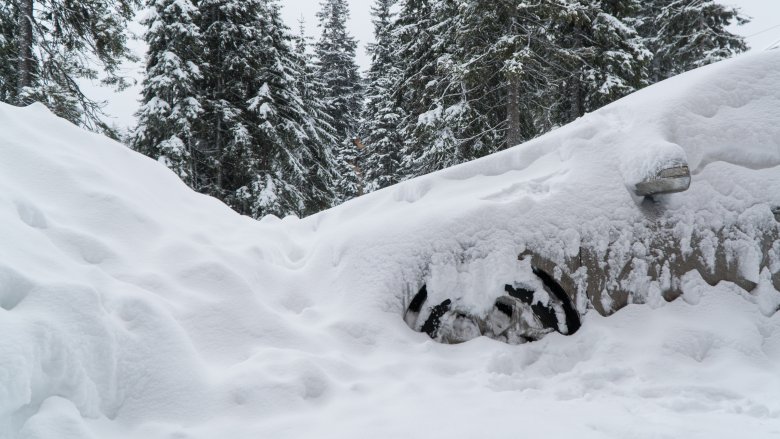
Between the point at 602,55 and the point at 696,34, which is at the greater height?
the point at 696,34

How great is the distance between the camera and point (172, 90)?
37.9 ft

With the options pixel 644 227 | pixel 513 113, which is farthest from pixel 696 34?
pixel 644 227

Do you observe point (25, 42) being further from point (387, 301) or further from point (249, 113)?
point (387, 301)

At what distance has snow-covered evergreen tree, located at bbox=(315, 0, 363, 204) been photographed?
957 inches

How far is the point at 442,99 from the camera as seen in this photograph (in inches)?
471

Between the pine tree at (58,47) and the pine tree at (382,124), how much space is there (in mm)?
11532

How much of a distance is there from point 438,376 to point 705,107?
3487 mm

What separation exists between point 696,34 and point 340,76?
664 inches

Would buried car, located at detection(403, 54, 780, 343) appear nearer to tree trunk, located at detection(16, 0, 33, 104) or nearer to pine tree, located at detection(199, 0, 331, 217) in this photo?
tree trunk, located at detection(16, 0, 33, 104)

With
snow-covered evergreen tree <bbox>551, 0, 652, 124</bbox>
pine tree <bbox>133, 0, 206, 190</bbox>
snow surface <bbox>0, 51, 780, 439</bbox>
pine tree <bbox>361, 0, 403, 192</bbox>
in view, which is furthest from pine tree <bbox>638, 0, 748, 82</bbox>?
pine tree <bbox>133, 0, 206, 190</bbox>

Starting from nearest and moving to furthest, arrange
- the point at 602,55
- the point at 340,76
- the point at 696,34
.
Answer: the point at 602,55
the point at 696,34
the point at 340,76

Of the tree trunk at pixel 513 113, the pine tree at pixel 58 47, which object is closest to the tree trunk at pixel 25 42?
the pine tree at pixel 58 47

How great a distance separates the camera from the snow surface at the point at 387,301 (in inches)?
89.4

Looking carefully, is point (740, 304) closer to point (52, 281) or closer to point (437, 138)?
point (52, 281)
